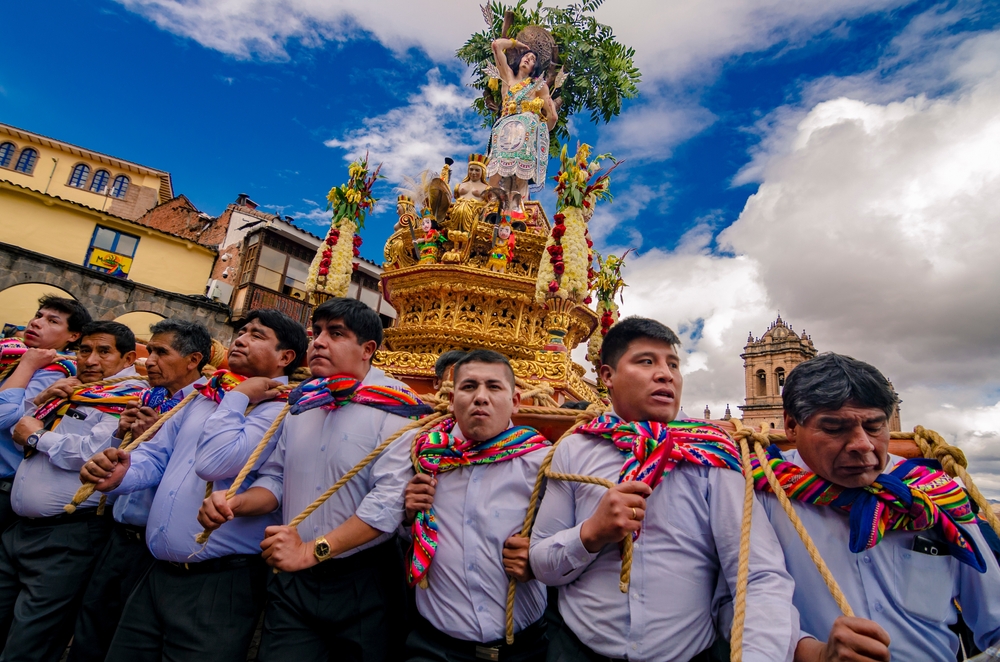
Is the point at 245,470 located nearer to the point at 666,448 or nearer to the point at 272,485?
the point at 272,485

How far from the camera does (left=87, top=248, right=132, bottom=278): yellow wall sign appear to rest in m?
15.1

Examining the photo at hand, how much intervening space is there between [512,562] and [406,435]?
2.59ft

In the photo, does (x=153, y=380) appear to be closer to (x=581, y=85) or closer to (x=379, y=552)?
(x=379, y=552)

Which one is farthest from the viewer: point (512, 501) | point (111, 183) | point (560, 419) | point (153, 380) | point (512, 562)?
point (111, 183)

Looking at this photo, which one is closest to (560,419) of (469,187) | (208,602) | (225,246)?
(208,602)

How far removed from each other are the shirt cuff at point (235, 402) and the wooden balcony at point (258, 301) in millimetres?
14166

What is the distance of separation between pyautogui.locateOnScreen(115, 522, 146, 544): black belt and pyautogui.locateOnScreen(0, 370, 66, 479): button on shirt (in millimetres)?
1223

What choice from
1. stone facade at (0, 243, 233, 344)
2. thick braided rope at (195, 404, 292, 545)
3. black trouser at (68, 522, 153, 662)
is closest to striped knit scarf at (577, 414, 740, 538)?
thick braided rope at (195, 404, 292, 545)

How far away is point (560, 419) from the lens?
2.85 meters

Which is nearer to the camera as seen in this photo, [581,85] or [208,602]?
[208,602]

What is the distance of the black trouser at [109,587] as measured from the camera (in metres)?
2.87

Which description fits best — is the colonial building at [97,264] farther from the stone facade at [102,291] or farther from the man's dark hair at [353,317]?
the man's dark hair at [353,317]

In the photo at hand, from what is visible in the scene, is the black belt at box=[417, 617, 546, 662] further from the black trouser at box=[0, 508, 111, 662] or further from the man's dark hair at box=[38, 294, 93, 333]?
the man's dark hair at box=[38, 294, 93, 333]

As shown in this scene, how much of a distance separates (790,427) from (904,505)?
17.1 inches
